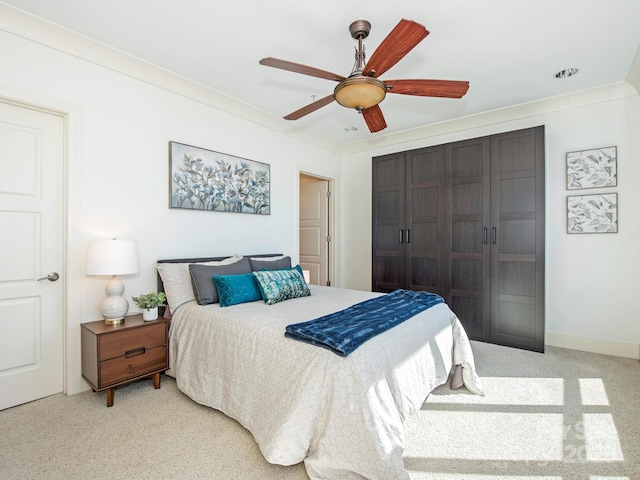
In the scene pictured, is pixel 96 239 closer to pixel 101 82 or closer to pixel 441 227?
pixel 101 82

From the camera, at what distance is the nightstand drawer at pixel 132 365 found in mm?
2215

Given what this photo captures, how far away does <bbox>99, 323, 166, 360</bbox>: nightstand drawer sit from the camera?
7.27 ft

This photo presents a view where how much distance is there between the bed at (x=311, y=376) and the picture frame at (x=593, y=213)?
6.48ft

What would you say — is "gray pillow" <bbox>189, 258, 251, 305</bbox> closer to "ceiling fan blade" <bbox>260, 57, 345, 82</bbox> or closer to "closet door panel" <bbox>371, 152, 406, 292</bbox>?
"ceiling fan blade" <bbox>260, 57, 345, 82</bbox>

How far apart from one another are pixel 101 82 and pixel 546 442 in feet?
12.9

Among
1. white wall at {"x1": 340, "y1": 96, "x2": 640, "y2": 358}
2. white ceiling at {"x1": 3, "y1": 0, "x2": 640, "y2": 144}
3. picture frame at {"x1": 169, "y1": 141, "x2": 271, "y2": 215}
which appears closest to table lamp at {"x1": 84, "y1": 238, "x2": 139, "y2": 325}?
picture frame at {"x1": 169, "y1": 141, "x2": 271, "y2": 215}

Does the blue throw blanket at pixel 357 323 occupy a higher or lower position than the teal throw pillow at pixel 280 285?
lower

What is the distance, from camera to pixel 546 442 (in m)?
1.85

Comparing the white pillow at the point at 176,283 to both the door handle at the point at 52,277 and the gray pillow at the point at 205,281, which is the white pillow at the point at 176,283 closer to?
the gray pillow at the point at 205,281

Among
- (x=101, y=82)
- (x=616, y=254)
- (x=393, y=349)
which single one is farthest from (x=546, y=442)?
(x=101, y=82)

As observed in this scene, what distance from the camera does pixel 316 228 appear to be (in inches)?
206

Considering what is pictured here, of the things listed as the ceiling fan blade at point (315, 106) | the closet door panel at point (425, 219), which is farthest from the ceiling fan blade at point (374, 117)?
the closet door panel at point (425, 219)

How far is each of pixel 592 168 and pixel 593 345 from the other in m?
1.82

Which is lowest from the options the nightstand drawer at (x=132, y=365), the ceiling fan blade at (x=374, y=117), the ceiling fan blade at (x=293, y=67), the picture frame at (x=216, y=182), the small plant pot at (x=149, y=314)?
the nightstand drawer at (x=132, y=365)
